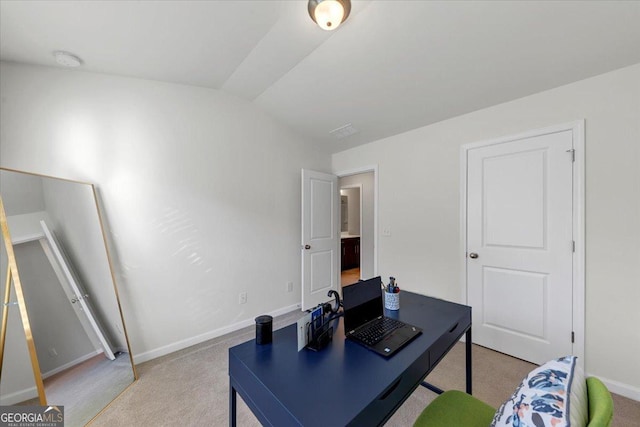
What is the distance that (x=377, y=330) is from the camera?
1253 millimetres

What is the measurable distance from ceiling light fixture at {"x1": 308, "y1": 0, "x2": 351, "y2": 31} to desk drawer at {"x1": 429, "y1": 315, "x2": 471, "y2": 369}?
1.83m

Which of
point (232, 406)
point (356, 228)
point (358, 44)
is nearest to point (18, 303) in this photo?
point (232, 406)

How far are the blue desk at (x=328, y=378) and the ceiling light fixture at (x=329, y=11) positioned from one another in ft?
5.69

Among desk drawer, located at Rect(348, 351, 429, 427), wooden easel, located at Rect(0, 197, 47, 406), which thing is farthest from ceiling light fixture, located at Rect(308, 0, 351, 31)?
wooden easel, located at Rect(0, 197, 47, 406)

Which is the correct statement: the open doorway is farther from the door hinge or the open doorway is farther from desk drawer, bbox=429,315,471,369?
desk drawer, bbox=429,315,471,369

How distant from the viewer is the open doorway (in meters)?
4.96

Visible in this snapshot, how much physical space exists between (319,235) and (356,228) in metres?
2.73

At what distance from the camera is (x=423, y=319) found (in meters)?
1.42

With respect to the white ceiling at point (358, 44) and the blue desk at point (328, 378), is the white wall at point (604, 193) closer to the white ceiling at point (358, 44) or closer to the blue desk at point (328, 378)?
the white ceiling at point (358, 44)

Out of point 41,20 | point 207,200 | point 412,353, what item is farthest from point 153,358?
point 41,20

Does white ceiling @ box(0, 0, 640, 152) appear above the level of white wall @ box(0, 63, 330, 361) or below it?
above

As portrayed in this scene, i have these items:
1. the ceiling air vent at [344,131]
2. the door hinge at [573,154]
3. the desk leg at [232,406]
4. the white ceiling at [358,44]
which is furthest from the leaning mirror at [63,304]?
the door hinge at [573,154]

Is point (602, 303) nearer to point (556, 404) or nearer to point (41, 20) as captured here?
point (556, 404)

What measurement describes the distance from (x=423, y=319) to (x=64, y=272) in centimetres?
239
